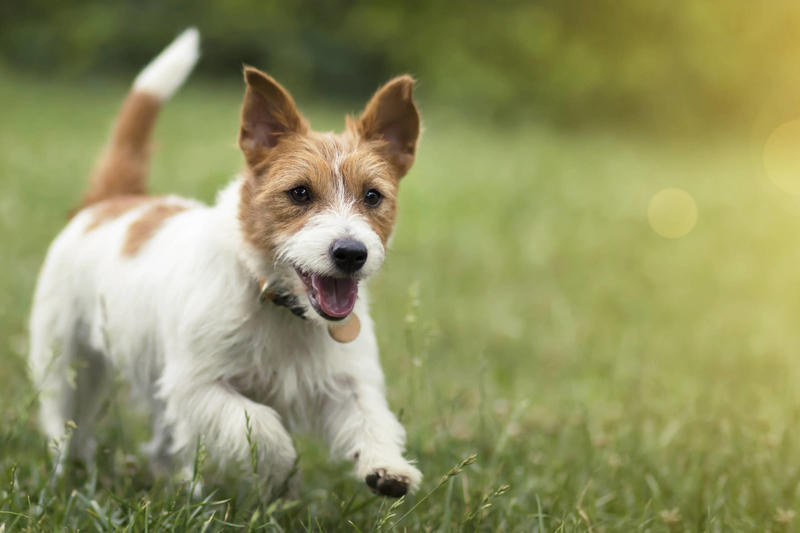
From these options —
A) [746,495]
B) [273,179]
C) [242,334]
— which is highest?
[273,179]

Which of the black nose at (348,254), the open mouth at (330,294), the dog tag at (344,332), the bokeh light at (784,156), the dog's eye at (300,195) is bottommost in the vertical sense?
the dog tag at (344,332)

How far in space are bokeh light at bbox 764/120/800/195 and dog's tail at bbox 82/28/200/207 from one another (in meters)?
11.5

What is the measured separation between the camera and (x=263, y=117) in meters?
3.21

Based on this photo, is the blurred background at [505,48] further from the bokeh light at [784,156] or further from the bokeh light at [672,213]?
the bokeh light at [672,213]

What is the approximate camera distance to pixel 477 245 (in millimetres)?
8531

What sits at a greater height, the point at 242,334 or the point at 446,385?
the point at 242,334

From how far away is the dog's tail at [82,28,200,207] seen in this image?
425 cm

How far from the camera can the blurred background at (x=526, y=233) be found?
343 cm

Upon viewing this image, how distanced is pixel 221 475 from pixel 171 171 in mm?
7833

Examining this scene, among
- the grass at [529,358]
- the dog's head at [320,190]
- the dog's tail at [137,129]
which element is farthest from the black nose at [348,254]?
the dog's tail at [137,129]

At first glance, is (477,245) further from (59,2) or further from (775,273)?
(59,2)

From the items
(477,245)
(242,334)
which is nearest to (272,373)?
(242,334)

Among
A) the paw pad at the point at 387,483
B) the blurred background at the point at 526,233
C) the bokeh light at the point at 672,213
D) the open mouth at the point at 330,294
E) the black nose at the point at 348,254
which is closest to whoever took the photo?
the paw pad at the point at 387,483

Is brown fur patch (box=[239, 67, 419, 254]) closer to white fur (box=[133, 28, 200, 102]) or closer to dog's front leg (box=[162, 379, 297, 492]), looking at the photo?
dog's front leg (box=[162, 379, 297, 492])
